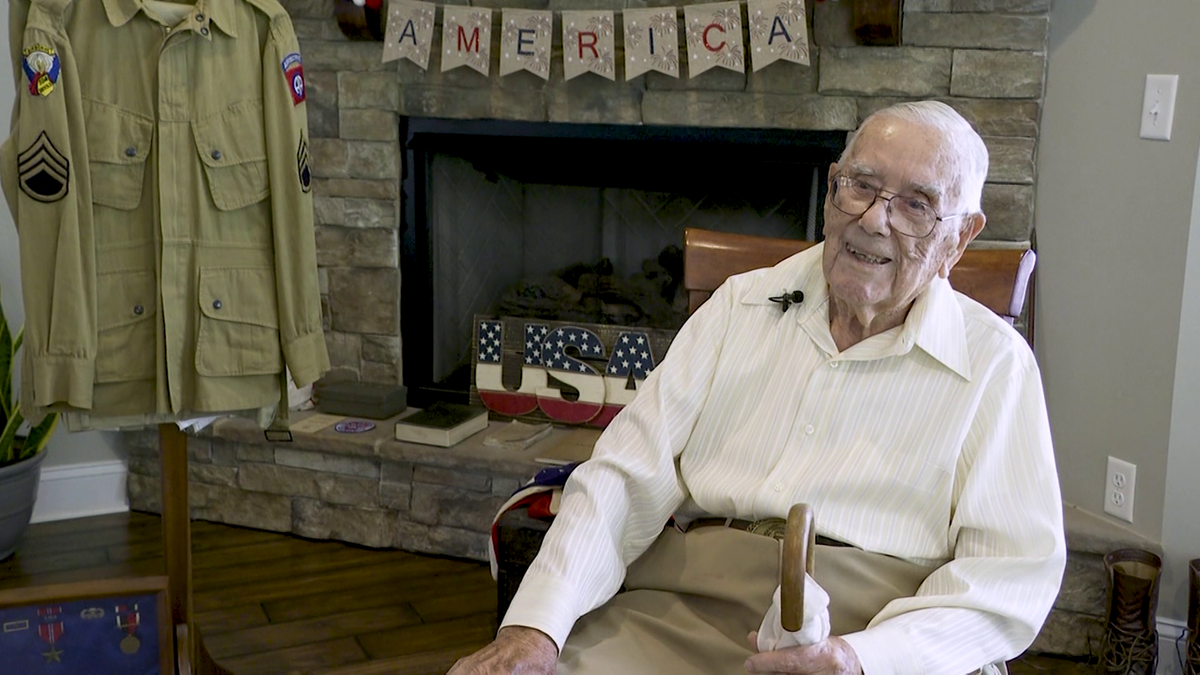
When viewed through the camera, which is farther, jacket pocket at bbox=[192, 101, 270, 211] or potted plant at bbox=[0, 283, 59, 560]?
potted plant at bbox=[0, 283, 59, 560]

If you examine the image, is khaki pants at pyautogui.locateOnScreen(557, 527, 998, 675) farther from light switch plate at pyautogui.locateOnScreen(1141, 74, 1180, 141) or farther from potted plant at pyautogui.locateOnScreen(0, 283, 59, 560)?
potted plant at pyautogui.locateOnScreen(0, 283, 59, 560)

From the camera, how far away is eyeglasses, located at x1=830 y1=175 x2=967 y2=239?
1.32 meters

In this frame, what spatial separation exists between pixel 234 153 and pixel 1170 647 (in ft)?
6.63

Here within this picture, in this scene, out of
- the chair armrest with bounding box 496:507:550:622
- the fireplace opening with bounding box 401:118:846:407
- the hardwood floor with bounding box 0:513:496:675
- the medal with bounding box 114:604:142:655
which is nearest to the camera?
the chair armrest with bounding box 496:507:550:622

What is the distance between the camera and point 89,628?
5.89 ft

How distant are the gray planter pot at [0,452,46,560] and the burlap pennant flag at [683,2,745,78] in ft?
6.22

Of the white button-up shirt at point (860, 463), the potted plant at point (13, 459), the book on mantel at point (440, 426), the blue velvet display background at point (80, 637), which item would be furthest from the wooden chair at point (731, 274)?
the potted plant at point (13, 459)

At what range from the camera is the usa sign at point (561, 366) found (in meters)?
2.71

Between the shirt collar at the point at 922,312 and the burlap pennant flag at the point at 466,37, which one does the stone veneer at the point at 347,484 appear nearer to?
the burlap pennant flag at the point at 466,37

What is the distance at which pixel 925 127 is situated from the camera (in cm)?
131

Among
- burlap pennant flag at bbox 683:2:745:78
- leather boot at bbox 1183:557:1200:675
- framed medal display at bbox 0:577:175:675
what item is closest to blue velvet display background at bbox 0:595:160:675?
framed medal display at bbox 0:577:175:675

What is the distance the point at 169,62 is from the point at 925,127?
1177 mm

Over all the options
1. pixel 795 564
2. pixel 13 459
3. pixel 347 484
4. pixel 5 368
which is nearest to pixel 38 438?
pixel 13 459

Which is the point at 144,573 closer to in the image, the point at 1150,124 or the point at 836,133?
the point at 836,133
